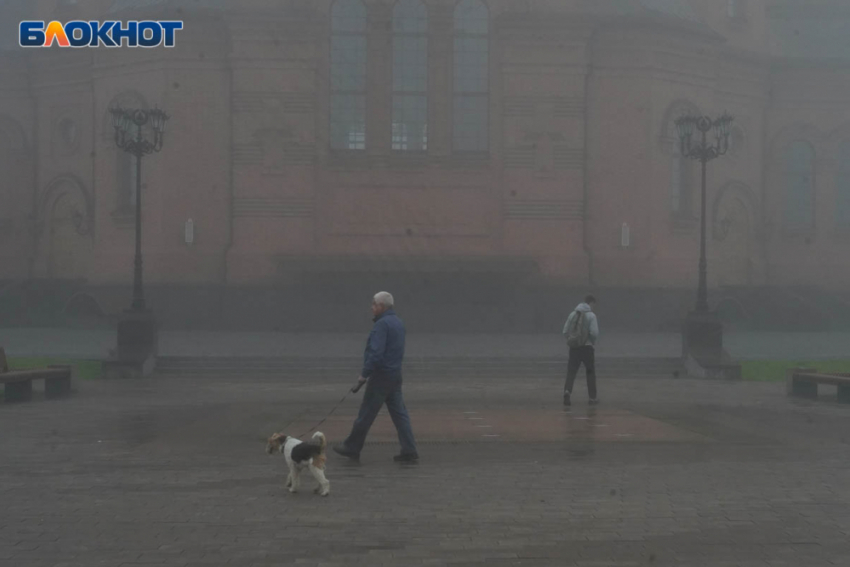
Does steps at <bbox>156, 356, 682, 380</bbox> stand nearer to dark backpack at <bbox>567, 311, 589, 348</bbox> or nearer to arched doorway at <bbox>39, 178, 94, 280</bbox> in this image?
dark backpack at <bbox>567, 311, 589, 348</bbox>

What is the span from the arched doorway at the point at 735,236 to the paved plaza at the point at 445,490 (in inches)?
1175

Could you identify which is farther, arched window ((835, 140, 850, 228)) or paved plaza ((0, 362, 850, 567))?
arched window ((835, 140, 850, 228))

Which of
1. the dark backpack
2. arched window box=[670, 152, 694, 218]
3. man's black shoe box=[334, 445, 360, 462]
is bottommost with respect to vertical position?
man's black shoe box=[334, 445, 360, 462]

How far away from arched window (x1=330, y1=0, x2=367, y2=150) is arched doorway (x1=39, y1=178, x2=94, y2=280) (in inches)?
481

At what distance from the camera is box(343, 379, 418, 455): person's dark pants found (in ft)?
43.3

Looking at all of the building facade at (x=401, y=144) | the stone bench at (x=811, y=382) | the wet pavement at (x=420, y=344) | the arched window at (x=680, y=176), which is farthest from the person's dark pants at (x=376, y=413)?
the arched window at (x=680, y=176)

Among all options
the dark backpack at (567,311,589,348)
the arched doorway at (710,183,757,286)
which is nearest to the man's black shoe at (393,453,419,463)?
the dark backpack at (567,311,589,348)

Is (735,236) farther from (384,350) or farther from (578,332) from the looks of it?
(384,350)

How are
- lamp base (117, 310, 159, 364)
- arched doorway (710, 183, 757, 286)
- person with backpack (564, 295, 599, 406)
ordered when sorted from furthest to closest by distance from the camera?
arched doorway (710, 183, 757, 286)
lamp base (117, 310, 159, 364)
person with backpack (564, 295, 599, 406)

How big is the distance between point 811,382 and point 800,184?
3215 centimetres

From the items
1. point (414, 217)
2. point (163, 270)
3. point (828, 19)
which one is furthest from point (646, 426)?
point (828, 19)

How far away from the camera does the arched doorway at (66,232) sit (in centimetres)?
4794

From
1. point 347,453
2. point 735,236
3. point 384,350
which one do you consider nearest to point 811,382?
point 384,350

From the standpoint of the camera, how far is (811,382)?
22281mm
